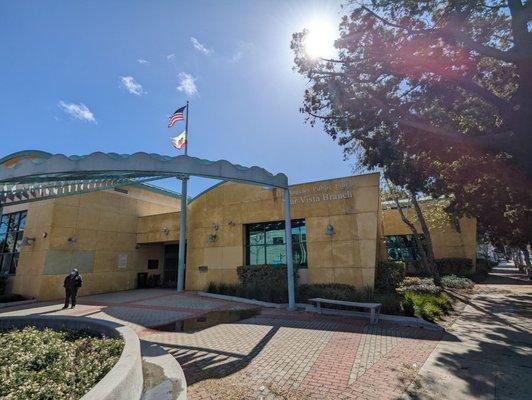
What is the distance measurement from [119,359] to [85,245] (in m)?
16.5

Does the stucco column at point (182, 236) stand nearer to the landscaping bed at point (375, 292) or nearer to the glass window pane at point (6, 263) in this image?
the landscaping bed at point (375, 292)

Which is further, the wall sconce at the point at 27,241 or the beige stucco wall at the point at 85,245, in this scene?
the wall sconce at the point at 27,241

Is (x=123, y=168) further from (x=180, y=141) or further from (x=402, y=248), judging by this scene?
(x=402, y=248)

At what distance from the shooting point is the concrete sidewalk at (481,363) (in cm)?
459

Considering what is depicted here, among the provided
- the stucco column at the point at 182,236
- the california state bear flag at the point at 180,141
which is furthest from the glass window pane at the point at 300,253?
the california state bear flag at the point at 180,141

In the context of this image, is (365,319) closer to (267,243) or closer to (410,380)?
(410,380)

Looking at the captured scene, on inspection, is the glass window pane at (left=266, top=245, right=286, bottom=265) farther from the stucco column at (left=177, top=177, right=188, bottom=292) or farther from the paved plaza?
the stucco column at (left=177, top=177, right=188, bottom=292)

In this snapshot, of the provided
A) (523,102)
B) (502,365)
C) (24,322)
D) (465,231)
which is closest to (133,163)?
(24,322)

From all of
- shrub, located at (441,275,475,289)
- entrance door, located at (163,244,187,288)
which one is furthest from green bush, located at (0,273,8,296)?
shrub, located at (441,275,475,289)

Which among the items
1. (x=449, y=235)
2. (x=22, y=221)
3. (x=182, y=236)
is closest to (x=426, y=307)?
(x=182, y=236)

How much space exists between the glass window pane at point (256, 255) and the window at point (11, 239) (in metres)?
13.9

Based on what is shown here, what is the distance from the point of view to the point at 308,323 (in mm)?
9391

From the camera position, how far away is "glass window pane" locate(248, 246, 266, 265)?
626 inches

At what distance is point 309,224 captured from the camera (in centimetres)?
1446
